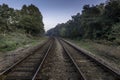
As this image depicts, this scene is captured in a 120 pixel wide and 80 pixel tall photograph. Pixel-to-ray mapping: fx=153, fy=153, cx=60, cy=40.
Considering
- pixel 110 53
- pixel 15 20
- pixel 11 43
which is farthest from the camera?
pixel 15 20

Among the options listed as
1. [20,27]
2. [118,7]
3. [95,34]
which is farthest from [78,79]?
[20,27]

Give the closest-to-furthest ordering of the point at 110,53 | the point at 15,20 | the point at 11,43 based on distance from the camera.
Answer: the point at 110,53 → the point at 11,43 → the point at 15,20

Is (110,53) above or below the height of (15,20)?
below

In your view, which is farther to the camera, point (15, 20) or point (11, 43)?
point (15, 20)

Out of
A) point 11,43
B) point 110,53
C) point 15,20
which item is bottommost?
point 110,53

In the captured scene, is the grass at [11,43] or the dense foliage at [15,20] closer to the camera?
the grass at [11,43]

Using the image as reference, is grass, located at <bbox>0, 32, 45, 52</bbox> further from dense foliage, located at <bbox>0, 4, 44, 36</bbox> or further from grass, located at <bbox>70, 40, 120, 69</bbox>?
grass, located at <bbox>70, 40, 120, 69</bbox>

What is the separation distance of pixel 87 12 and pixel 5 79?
144 ft

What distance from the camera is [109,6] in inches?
1232

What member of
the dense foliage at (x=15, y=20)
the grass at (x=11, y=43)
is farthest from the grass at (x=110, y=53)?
the dense foliage at (x=15, y=20)

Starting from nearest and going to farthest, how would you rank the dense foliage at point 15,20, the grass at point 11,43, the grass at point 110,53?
the grass at point 110,53 < the grass at point 11,43 < the dense foliage at point 15,20

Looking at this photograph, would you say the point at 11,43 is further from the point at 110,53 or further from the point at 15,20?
the point at 15,20

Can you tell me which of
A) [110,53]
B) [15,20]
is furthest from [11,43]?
[15,20]

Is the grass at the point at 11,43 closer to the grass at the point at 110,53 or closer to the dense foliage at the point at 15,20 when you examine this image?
the dense foliage at the point at 15,20
